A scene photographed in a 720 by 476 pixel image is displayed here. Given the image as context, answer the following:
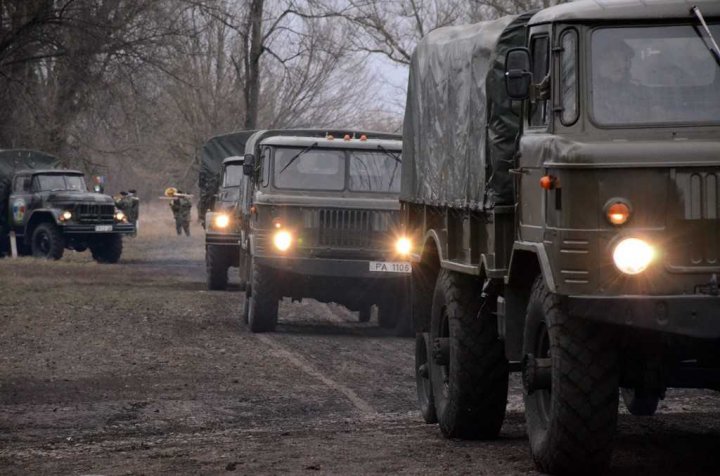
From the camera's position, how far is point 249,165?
20.0 meters

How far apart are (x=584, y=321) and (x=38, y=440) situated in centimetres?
407

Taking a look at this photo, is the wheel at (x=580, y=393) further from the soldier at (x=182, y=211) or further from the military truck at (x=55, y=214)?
the soldier at (x=182, y=211)

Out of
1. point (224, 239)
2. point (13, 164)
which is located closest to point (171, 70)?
point (13, 164)

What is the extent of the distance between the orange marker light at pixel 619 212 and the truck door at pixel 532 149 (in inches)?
24.9

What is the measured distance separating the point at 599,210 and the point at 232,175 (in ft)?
65.1

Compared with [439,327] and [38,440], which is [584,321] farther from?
[38,440]

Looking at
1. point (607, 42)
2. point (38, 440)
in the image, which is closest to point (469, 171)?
point (607, 42)

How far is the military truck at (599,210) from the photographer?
7223 millimetres

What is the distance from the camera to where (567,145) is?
7.43 m

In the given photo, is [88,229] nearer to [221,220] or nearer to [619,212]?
[221,220]

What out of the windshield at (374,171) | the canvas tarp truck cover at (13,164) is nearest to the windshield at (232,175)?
the windshield at (374,171)

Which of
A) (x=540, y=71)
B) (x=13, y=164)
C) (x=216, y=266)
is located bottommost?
(x=216, y=266)

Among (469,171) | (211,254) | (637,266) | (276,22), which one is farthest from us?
(276,22)

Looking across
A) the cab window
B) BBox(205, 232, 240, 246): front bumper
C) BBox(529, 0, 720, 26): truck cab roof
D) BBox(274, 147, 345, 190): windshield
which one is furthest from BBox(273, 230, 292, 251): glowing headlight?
BBox(529, 0, 720, 26): truck cab roof
